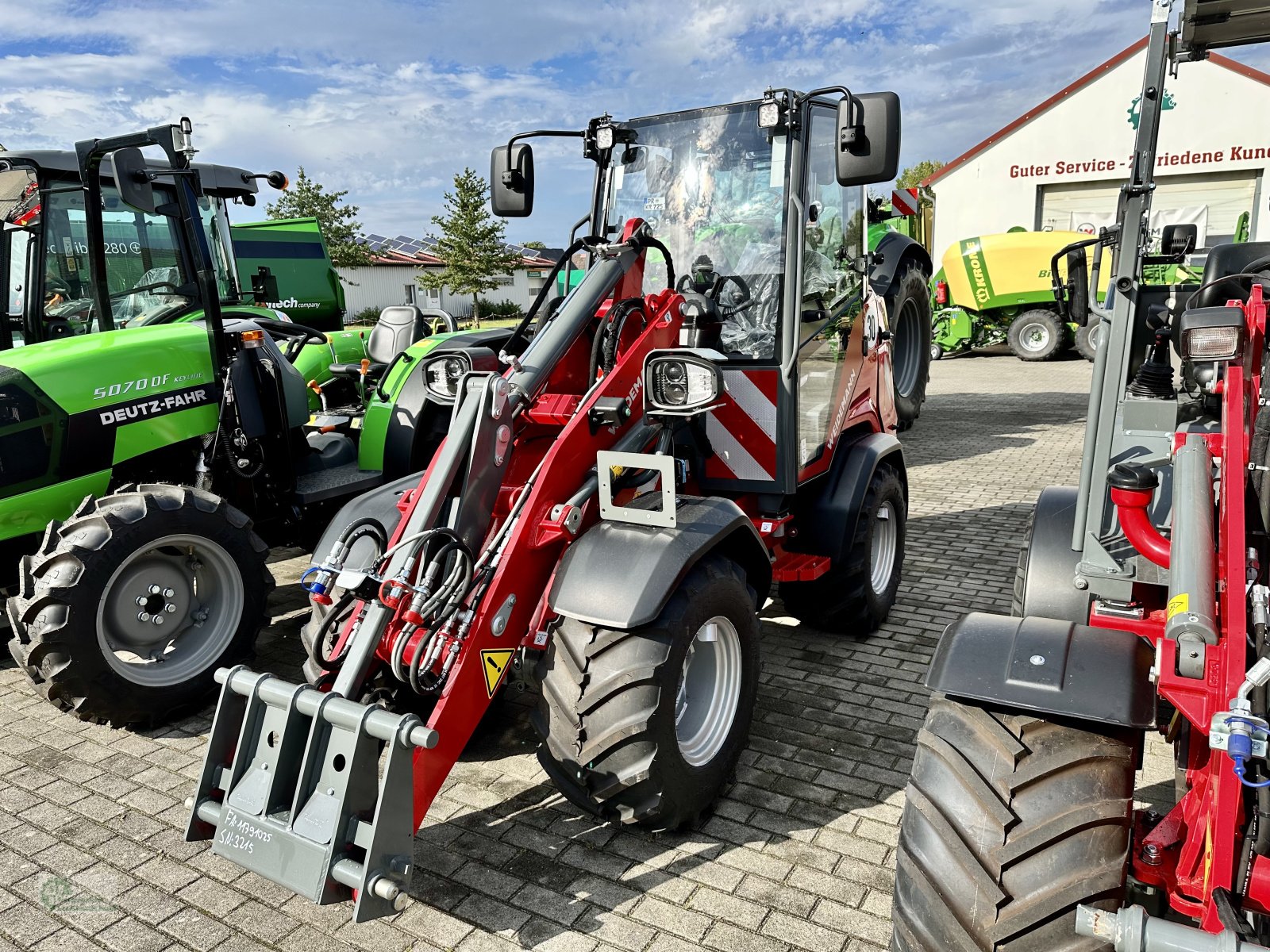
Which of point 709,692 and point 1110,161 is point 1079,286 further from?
point 1110,161

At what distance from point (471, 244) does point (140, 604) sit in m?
37.2

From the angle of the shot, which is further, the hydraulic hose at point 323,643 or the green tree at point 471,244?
the green tree at point 471,244

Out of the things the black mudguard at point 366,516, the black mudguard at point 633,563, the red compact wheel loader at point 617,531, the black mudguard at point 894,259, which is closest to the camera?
the red compact wheel loader at point 617,531

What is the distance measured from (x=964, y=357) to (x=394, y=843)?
64.4 ft

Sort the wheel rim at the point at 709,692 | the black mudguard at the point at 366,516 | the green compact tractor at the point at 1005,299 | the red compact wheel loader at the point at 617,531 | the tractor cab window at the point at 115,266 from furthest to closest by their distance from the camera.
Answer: the green compact tractor at the point at 1005,299, the tractor cab window at the point at 115,266, the black mudguard at the point at 366,516, the wheel rim at the point at 709,692, the red compact wheel loader at the point at 617,531

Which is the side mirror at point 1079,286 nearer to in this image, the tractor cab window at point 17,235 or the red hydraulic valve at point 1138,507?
the red hydraulic valve at point 1138,507

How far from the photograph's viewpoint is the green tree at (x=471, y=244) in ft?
129

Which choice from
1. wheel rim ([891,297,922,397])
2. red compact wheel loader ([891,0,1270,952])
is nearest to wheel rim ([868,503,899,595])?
red compact wheel loader ([891,0,1270,952])

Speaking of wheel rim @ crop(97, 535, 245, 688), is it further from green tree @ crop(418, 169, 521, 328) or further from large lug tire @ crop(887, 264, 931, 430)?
green tree @ crop(418, 169, 521, 328)

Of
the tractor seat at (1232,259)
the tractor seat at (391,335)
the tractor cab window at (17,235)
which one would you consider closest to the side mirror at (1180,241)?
the tractor seat at (1232,259)

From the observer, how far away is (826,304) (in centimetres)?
467

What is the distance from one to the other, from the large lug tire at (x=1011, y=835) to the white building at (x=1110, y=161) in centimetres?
1913

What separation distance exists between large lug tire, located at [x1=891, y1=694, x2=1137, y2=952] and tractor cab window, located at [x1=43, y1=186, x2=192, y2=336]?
16.0 ft

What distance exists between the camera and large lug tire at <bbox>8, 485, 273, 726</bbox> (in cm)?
380
